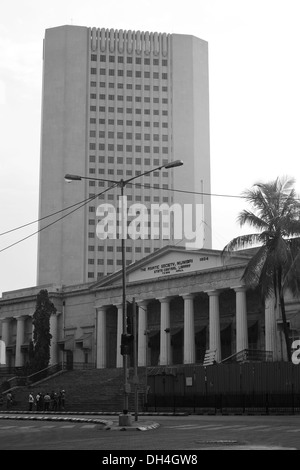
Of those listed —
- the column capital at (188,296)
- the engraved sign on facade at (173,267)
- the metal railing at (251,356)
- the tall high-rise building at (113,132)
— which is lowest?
the metal railing at (251,356)

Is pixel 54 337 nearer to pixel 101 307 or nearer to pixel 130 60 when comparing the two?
pixel 101 307

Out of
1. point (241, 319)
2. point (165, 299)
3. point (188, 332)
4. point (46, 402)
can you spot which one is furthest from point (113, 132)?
point (46, 402)

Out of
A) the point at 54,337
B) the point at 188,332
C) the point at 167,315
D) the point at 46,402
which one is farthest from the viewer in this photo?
the point at 54,337

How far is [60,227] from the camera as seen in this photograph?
143000 millimetres

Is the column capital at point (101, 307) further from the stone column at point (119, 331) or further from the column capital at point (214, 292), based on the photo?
the column capital at point (214, 292)

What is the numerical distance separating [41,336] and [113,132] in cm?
7975

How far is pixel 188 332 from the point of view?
72.4 meters

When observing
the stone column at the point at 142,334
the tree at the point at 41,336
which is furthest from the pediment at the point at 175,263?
the tree at the point at 41,336

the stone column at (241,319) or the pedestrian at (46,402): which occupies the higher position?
the stone column at (241,319)

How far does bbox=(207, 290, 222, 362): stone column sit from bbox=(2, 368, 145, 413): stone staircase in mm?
6849

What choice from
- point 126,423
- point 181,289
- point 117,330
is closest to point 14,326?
point 117,330

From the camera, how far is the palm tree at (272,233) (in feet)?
162

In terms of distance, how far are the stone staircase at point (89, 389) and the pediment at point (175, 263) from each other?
11.6m
